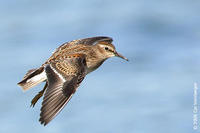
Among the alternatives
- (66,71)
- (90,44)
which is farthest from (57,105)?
(90,44)

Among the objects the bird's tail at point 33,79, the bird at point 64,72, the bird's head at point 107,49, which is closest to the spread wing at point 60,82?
the bird at point 64,72

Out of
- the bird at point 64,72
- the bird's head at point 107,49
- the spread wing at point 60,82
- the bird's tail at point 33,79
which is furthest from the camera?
the bird's head at point 107,49

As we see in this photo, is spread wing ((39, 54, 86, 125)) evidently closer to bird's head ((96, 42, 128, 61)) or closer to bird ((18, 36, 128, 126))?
bird ((18, 36, 128, 126))

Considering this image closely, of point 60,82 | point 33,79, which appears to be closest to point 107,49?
point 33,79

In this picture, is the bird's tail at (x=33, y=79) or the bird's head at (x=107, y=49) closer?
the bird's tail at (x=33, y=79)

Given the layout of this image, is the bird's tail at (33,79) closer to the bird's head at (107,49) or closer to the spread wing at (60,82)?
the spread wing at (60,82)

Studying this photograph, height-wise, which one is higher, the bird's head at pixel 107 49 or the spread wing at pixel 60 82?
the spread wing at pixel 60 82

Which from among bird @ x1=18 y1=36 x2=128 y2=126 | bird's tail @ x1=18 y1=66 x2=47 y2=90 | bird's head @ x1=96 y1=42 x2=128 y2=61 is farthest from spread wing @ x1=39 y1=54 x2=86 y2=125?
bird's head @ x1=96 y1=42 x2=128 y2=61

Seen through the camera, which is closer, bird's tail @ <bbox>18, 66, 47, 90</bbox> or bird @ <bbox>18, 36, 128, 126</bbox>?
bird @ <bbox>18, 36, 128, 126</bbox>
